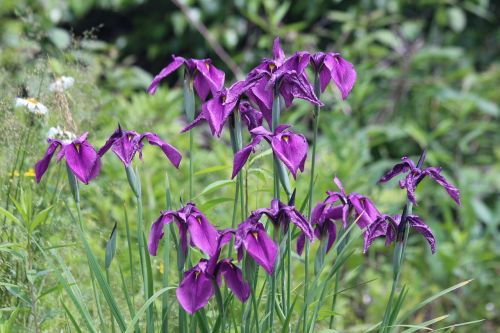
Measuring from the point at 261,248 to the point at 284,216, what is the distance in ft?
0.34

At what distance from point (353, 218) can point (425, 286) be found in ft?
7.85

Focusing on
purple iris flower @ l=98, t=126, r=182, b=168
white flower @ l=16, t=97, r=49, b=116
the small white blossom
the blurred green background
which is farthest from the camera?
the blurred green background

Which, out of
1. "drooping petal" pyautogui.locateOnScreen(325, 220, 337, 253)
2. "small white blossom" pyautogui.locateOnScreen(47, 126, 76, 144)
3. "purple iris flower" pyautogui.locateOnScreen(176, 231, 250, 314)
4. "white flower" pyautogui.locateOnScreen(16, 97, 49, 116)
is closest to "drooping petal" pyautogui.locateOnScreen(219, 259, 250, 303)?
"purple iris flower" pyautogui.locateOnScreen(176, 231, 250, 314)

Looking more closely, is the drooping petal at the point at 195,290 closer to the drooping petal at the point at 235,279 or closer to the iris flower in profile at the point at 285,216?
the drooping petal at the point at 235,279

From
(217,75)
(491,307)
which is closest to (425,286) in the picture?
(491,307)

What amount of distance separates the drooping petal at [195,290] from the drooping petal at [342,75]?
0.47m

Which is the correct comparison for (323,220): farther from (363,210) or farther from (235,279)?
(235,279)

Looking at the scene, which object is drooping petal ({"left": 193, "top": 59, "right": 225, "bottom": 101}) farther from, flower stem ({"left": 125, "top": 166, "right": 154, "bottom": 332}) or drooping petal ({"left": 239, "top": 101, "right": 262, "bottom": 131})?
flower stem ({"left": 125, "top": 166, "right": 154, "bottom": 332})

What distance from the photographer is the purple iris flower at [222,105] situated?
164cm

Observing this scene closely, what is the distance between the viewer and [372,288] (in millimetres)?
3854

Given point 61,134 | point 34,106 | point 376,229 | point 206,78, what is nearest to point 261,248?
point 376,229

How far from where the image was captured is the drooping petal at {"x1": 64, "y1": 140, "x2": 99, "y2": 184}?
169 cm

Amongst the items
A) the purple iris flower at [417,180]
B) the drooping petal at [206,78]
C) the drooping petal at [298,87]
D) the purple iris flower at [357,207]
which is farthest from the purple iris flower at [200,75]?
the purple iris flower at [417,180]

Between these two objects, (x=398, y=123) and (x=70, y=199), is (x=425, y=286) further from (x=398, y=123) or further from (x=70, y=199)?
(x=70, y=199)
